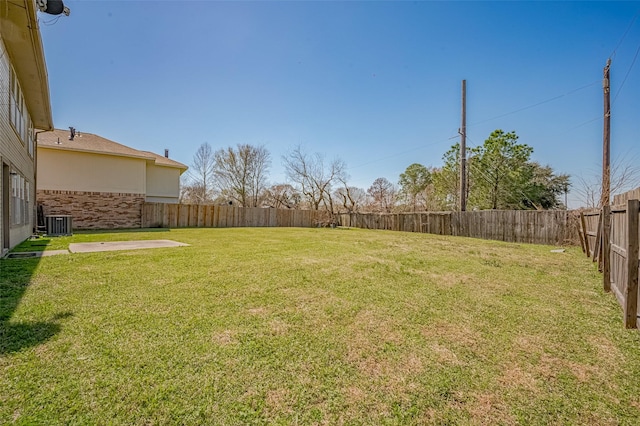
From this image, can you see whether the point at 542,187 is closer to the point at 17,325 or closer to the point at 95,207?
the point at 17,325

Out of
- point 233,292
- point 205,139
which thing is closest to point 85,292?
point 233,292

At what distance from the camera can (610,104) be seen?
876 centimetres

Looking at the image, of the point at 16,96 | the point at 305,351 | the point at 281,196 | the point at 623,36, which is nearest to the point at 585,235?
the point at 623,36

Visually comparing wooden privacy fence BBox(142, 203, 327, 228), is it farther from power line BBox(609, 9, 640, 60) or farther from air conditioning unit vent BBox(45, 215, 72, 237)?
power line BBox(609, 9, 640, 60)

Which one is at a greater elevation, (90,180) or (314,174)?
(314,174)

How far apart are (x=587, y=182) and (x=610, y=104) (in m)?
2.81

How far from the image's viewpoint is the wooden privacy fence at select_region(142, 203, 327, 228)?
50.8ft

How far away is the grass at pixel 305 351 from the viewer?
5.26 ft

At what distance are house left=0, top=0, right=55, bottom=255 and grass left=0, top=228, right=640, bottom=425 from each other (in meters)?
2.72

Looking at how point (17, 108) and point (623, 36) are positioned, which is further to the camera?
point (623, 36)

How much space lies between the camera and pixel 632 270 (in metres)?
2.83

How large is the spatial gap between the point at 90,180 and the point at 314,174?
16132 millimetres

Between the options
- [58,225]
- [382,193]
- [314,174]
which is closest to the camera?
[58,225]

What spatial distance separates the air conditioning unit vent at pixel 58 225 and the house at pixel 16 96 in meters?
0.79
